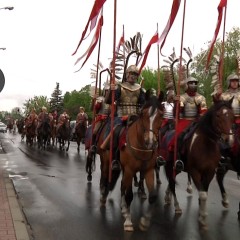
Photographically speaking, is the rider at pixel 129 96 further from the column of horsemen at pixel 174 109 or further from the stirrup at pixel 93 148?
the stirrup at pixel 93 148

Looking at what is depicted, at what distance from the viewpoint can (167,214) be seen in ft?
29.1

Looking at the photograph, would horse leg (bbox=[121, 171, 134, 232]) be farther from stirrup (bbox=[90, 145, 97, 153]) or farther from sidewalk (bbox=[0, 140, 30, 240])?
stirrup (bbox=[90, 145, 97, 153])

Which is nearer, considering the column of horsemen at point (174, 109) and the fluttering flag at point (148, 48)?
the column of horsemen at point (174, 109)

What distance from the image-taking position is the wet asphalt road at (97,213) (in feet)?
24.1

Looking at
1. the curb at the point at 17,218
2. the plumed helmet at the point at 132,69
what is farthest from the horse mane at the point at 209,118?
the curb at the point at 17,218

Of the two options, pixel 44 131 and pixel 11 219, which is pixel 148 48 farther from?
pixel 44 131

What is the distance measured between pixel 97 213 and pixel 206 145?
2.47m

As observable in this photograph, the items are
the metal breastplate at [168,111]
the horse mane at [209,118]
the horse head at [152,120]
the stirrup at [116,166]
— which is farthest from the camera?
the metal breastplate at [168,111]

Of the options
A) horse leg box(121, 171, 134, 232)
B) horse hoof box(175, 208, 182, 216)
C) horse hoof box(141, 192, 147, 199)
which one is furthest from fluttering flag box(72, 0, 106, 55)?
horse hoof box(175, 208, 182, 216)

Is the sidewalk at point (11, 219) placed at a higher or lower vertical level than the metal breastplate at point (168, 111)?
lower

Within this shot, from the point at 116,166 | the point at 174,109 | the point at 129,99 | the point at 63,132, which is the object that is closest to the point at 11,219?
the point at 116,166

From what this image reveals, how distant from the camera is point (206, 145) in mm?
8156

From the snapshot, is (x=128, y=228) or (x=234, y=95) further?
(x=234, y=95)

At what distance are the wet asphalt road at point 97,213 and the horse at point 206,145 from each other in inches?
22.3
